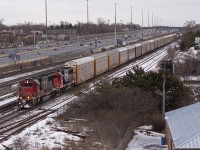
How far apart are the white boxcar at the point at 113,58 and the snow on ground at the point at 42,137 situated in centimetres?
3407

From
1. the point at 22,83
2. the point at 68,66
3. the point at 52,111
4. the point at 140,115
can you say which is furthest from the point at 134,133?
the point at 68,66

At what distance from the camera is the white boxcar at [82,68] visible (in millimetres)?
46281

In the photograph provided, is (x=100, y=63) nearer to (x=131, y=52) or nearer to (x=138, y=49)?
(x=131, y=52)

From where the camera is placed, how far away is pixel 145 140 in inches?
1069

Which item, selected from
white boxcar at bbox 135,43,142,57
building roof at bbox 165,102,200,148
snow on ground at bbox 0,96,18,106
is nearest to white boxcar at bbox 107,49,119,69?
white boxcar at bbox 135,43,142,57

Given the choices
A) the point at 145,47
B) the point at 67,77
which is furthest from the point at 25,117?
the point at 145,47

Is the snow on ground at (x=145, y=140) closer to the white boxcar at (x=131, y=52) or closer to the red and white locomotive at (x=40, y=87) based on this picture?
the red and white locomotive at (x=40, y=87)

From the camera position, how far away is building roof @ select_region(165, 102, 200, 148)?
17.0 metres

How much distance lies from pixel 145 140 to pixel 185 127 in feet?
26.3

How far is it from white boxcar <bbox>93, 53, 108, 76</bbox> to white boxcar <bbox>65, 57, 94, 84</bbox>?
1.22 metres

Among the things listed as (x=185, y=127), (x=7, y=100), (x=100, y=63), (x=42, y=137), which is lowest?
(x=42, y=137)

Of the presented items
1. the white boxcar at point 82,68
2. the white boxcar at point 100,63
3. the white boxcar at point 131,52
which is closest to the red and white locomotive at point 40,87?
the white boxcar at point 82,68

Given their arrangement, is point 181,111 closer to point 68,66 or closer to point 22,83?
point 22,83

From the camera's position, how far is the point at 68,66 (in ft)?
153
